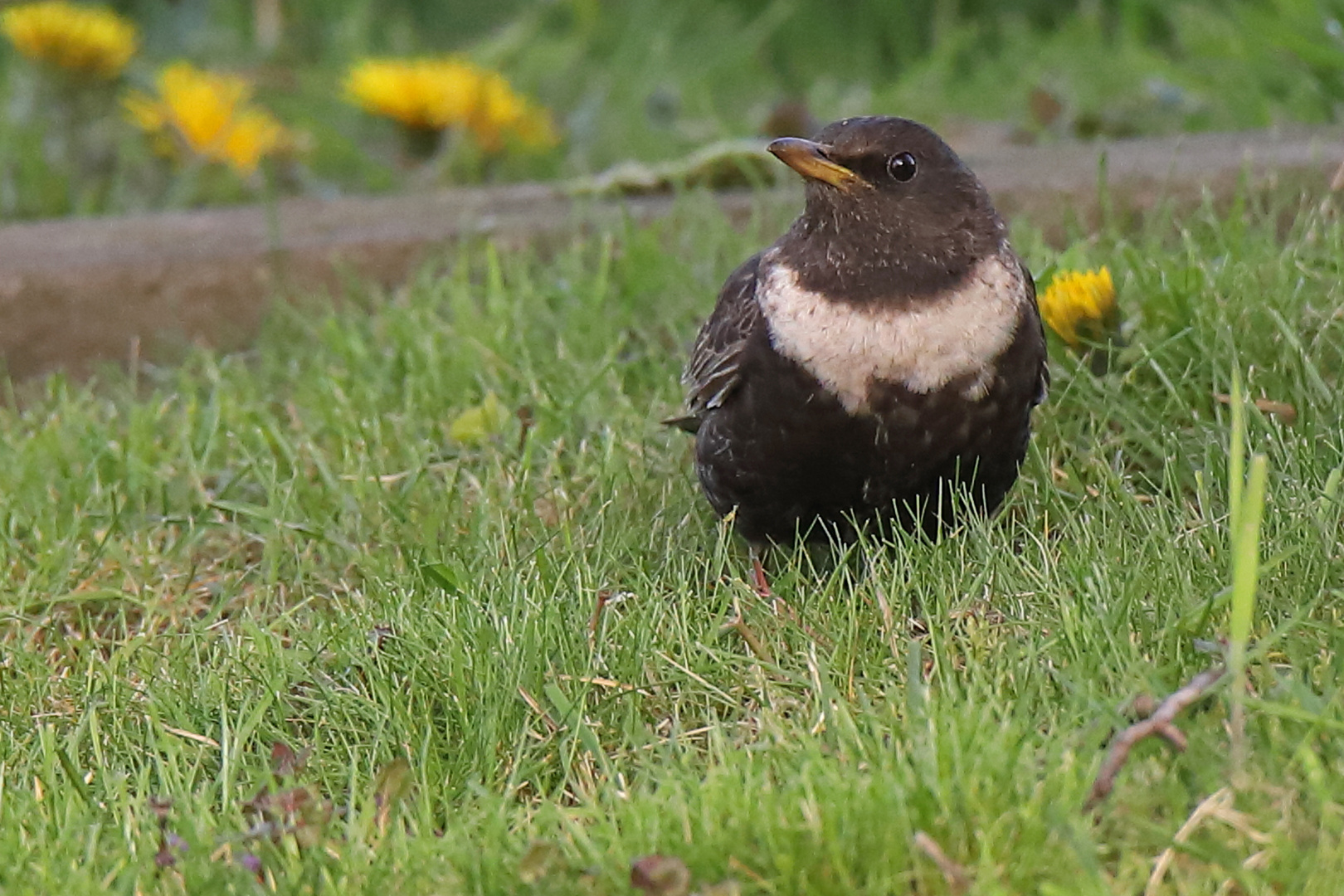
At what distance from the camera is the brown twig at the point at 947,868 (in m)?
2.26

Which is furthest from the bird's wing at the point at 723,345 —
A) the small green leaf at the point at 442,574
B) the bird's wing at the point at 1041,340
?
the small green leaf at the point at 442,574

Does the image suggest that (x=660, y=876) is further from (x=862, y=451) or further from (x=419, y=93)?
(x=419, y=93)

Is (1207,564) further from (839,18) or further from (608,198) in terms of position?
(839,18)

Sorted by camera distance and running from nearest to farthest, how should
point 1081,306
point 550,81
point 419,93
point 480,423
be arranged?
point 1081,306, point 480,423, point 419,93, point 550,81

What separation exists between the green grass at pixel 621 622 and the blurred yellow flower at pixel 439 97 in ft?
4.65

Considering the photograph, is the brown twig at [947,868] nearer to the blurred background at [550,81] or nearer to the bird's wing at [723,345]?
the bird's wing at [723,345]

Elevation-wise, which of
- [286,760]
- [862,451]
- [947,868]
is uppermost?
[862,451]

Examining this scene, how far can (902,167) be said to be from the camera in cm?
347

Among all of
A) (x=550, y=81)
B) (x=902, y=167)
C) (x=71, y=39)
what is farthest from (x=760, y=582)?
(x=550, y=81)

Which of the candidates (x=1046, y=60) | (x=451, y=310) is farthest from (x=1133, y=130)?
(x=451, y=310)

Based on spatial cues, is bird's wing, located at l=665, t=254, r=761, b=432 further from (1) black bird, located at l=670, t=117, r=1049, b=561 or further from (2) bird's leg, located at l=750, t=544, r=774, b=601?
(2) bird's leg, located at l=750, t=544, r=774, b=601

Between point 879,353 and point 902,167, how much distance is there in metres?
0.40

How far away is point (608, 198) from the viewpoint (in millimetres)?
5852

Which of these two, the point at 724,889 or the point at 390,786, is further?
the point at 390,786
